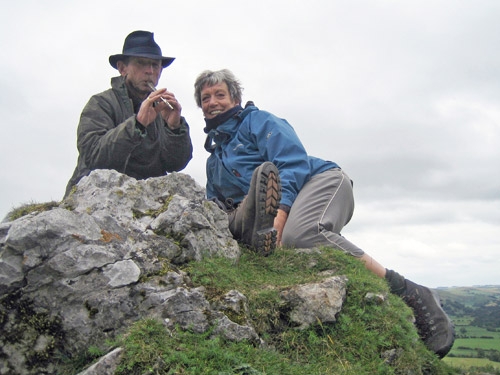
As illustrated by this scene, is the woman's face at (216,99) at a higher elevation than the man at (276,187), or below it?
higher

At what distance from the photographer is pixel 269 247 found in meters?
7.18

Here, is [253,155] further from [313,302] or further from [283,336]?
[283,336]

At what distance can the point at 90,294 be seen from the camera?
5.32 meters

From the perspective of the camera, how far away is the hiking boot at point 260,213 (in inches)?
266

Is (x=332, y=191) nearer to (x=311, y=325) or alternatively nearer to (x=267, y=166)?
(x=267, y=166)

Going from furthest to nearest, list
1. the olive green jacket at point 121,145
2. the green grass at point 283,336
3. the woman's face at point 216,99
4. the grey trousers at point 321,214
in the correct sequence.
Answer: the woman's face at point 216,99 → the olive green jacket at point 121,145 → the grey trousers at point 321,214 → the green grass at point 283,336

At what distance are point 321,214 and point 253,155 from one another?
151 centimetres

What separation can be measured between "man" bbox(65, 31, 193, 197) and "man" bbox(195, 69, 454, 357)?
674 mm

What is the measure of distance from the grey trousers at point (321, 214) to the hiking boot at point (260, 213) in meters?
0.62

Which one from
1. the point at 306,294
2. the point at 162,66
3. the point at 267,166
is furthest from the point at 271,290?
the point at 162,66

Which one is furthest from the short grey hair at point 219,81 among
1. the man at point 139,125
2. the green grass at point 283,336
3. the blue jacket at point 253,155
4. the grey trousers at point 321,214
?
the green grass at point 283,336

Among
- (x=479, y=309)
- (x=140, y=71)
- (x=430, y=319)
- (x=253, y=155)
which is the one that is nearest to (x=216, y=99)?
(x=253, y=155)

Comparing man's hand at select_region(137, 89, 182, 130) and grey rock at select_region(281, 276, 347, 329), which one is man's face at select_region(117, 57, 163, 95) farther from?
grey rock at select_region(281, 276, 347, 329)

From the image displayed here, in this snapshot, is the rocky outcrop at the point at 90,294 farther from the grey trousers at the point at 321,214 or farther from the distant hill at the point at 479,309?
the distant hill at the point at 479,309
